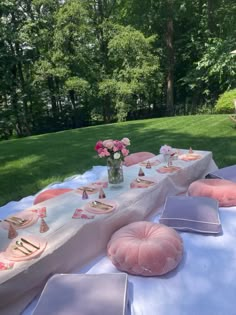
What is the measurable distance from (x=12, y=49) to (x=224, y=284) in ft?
37.8

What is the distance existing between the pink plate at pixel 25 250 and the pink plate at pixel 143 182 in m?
1.07

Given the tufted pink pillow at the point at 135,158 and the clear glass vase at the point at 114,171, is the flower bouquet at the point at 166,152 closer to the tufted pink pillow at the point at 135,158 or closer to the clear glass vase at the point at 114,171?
the tufted pink pillow at the point at 135,158

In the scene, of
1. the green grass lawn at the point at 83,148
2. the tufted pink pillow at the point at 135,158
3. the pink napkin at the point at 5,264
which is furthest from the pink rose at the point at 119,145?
the green grass lawn at the point at 83,148

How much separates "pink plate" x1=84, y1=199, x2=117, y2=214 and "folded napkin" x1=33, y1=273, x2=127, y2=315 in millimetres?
551

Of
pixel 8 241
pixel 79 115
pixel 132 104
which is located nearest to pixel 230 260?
pixel 8 241

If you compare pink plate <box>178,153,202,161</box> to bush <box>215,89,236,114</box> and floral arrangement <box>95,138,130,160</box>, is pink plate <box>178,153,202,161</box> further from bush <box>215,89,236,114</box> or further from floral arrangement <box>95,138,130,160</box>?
bush <box>215,89,236,114</box>

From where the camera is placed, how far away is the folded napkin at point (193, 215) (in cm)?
227

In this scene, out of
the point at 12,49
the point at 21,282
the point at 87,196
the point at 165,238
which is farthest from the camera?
the point at 12,49

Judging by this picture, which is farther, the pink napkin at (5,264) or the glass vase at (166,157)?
the glass vase at (166,157)

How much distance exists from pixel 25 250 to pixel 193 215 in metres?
1.25

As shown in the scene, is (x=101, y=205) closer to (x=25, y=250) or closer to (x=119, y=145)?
(x=119, y=145)

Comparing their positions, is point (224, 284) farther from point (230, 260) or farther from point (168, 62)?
point (168, 62)

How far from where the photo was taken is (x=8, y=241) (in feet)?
6.06

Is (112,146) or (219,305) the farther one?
(112,146)
